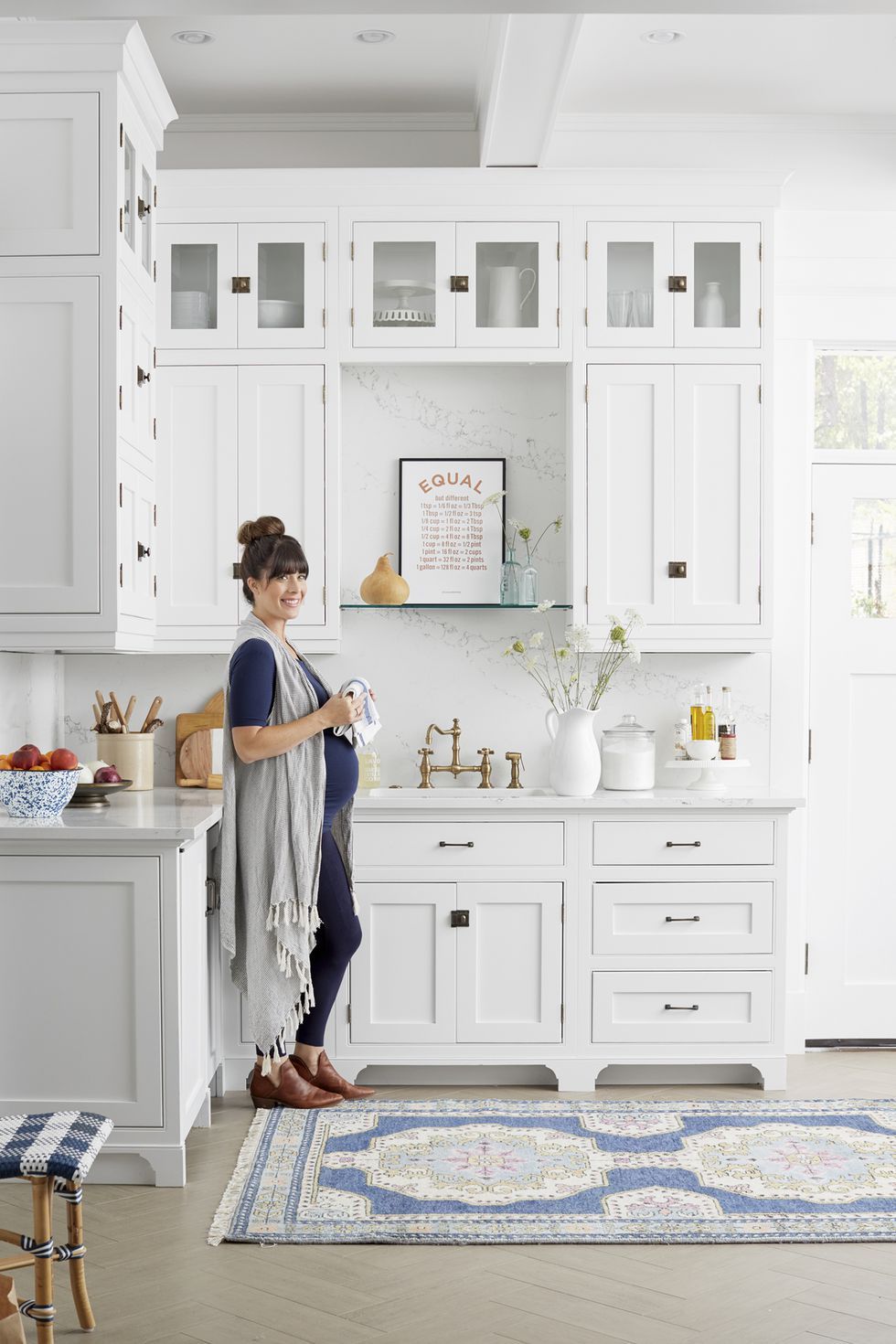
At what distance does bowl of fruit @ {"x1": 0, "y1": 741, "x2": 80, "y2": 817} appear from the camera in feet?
10.6

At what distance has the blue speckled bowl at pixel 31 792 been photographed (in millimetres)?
3232

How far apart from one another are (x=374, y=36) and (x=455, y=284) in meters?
0.75

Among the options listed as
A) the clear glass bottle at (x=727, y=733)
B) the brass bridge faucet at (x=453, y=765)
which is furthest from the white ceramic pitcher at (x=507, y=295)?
the clear glass bottle at (x=727, y=733)

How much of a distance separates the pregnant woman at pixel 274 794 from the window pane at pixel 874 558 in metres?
1.97

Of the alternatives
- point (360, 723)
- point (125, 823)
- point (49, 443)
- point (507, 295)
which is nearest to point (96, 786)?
point (125, 823)

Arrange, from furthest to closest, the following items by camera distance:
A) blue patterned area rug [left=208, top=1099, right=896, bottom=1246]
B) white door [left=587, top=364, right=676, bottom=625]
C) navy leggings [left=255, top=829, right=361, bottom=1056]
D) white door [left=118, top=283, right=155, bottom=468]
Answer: white door [left=587, top=364, right=676, bottom=625] → navy leggings [left=255, top=829, right=361, bottom=1056] → white door [left=118, top=283, right=155, bottom=468] → blue patterned area rug [left=208, top=1099, right=896, bottom=1246]

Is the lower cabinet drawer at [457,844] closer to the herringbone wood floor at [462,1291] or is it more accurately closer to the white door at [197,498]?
the white door at [197,498]

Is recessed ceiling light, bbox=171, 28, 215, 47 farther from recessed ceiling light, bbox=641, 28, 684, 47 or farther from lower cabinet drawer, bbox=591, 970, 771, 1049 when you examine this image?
lower cabinet drawer, bbox=591, 970, 771, 1049

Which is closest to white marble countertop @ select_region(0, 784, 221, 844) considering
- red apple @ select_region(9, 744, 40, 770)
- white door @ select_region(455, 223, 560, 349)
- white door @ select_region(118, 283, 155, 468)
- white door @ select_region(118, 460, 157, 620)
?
red apple @ select_region(9, 744, 40, 770)

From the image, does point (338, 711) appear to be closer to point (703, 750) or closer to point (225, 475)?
point (225, 475)

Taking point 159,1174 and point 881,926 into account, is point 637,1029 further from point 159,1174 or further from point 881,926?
point 159,1174

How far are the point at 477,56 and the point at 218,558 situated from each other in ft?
5.67

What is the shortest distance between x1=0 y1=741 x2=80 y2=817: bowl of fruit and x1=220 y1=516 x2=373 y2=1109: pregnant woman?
16.1 inches

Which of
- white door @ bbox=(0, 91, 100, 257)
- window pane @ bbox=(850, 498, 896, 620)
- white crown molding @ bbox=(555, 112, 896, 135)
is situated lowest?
window pane @ bbox=(850, 498, 896, 620)
